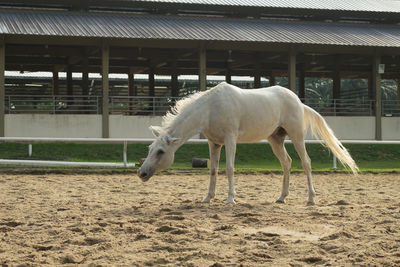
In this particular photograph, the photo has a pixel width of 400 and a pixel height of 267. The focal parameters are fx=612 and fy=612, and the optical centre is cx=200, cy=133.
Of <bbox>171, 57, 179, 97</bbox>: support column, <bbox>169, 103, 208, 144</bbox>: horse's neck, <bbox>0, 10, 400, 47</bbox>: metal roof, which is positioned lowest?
<bbox>169, 103, 208, 144</bbox>: horse's neck

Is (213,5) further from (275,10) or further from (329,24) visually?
(329,24)

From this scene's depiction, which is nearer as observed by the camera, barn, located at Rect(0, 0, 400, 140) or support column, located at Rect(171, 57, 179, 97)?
barn, located at Rect(0, 0, 400, 140)

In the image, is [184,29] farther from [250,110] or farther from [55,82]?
[250,110]

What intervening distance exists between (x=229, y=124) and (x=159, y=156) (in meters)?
1.06

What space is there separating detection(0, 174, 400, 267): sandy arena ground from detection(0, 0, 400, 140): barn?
37.5 feet

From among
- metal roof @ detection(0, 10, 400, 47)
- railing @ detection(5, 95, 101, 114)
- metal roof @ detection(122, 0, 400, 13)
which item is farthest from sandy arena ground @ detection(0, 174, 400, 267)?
metal roof @ detection(122, 0, 400, 13)

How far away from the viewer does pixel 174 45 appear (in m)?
22.8

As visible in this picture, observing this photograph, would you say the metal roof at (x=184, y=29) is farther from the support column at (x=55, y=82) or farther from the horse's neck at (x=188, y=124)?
the horse's neck at (x=188, y=124)

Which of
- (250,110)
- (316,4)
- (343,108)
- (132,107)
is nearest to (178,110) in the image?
(250,110)

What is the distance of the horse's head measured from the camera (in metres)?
7.86

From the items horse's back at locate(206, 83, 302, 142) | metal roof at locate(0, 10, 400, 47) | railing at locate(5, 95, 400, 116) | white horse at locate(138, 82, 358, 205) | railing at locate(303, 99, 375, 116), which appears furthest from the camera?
railing at locate(303, 99, 375, 116)

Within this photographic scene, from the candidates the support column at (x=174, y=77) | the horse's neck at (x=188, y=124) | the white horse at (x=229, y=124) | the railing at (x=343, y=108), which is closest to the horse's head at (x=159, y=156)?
the white horse at (x=229, y=124)

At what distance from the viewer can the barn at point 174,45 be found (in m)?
21.4

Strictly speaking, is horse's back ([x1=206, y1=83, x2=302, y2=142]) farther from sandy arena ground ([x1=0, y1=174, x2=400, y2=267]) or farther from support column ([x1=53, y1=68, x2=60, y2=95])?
support column ([x1=53, y1=68, x2=60, y2=95])
